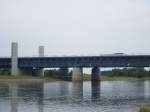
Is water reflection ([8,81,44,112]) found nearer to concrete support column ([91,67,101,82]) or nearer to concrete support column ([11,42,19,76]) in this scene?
concrete support column ([11,42,19,76])

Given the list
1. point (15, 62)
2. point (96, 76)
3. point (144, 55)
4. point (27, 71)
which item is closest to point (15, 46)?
point (15, 62)

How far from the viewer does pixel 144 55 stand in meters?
144

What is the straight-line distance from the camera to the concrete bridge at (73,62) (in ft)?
495

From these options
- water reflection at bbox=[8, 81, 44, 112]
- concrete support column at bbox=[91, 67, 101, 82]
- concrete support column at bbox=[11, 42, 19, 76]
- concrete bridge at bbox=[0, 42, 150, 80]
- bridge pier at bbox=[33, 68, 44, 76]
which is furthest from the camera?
bridge pier at bbox=[33, 68, 44, 76]

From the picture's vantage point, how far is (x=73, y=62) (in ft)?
538

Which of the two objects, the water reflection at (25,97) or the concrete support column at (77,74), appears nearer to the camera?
the water reflection at (25,97)

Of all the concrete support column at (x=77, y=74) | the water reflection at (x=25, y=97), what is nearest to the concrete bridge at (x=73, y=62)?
the concrete support column at (x=77, y=74)

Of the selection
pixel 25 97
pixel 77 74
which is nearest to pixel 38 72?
pixel 77 74

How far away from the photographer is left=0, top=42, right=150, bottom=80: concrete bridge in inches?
5935

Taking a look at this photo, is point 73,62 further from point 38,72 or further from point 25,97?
point 25,97

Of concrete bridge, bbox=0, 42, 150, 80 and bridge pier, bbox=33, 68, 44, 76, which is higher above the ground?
concrete bridge, bbox=0, 42, 150, 80

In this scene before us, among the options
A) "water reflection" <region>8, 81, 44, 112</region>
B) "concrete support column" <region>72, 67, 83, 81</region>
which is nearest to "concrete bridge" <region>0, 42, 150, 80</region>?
"concrete support column" <region>72, 67, 83, 81</region>

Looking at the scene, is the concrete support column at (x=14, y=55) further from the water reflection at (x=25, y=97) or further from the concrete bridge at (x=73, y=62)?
the water reflection at (x=25, y=97)

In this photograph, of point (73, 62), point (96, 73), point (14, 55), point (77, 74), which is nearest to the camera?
point (73, 62)
